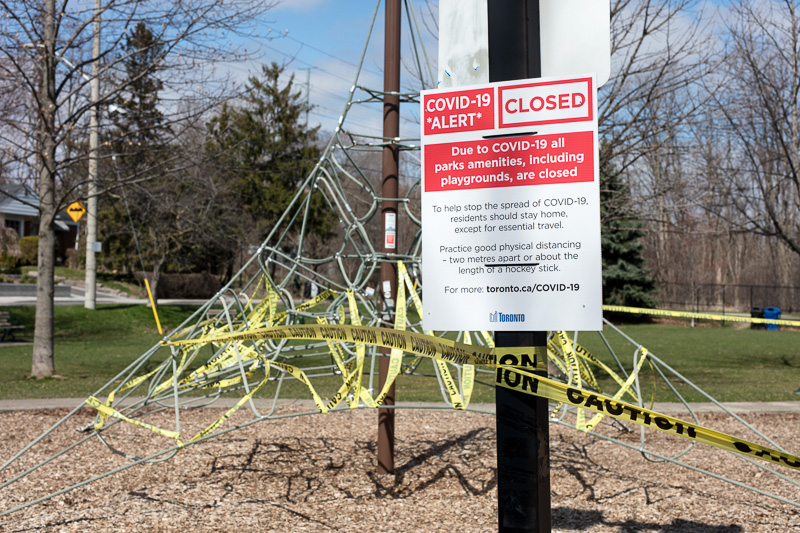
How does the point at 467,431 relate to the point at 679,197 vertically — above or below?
below

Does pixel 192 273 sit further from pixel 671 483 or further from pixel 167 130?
pixel 671 483

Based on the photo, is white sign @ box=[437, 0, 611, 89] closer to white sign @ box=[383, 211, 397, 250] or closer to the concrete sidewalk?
white sign @ box=[383, 211, 397, 250]

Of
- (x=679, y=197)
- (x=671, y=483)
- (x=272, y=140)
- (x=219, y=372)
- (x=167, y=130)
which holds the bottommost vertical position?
(x=671, y=483)

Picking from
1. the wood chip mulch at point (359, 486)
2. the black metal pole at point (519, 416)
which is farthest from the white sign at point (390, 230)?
the black metal pole at point (519, 416)

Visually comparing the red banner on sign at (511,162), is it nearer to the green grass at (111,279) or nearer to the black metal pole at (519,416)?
the black metal pole at (519,416)

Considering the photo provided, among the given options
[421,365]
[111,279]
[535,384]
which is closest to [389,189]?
[535,384]

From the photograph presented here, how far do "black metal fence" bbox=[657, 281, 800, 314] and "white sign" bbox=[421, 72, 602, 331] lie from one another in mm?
36514

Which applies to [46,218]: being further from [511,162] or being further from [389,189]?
[511,162]

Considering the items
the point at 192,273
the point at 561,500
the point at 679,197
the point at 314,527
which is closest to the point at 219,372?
the point at 314,527

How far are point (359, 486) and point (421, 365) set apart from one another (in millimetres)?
9440

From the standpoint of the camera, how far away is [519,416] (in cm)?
219

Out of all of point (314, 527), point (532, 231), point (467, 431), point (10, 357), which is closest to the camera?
point (532, 231)

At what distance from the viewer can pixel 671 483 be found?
5.33 meters

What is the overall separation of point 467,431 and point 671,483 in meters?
2.18
